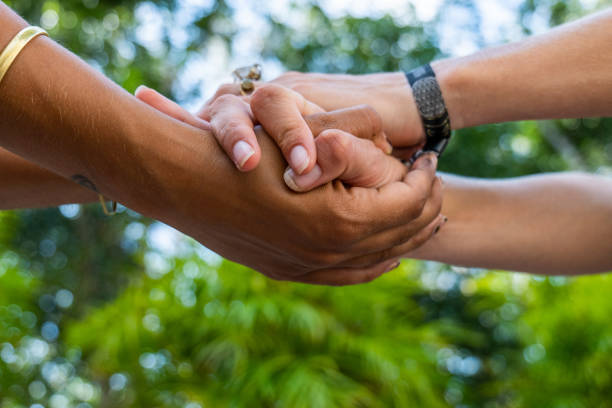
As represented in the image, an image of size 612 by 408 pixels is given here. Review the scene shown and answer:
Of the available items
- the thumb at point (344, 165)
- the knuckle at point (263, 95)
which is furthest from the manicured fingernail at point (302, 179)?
the knuckle at point (263, 95)

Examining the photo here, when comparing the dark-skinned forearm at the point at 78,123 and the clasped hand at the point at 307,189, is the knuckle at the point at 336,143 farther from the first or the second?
the dark-skinned forearm at the point at 78,123

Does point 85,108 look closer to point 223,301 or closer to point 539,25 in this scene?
point 223,301

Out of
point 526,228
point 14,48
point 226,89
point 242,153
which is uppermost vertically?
point 14,48

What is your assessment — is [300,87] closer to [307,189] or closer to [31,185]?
[307,189]

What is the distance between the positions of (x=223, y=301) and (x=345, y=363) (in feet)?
2.05

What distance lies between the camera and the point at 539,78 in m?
1.03

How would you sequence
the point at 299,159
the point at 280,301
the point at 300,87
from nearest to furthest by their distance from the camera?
the point at 299,159 < the point at 300,87 < the point at 280,301

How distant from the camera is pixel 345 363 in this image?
2.55 m

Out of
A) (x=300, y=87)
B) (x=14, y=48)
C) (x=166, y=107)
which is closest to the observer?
(x=14, y=48)

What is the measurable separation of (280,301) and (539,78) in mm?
1786

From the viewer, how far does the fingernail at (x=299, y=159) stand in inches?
31.1

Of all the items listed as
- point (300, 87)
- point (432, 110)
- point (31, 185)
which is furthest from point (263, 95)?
point (31, 185)

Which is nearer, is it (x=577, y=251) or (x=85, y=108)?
(x=85, y=108)

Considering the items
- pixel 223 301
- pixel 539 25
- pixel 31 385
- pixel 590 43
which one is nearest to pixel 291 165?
pixel 590 43
